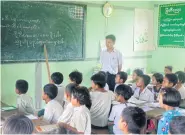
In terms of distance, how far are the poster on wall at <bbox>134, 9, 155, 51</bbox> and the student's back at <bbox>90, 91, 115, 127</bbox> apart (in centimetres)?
299

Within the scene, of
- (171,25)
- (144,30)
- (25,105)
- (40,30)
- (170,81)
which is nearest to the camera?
(25,105)

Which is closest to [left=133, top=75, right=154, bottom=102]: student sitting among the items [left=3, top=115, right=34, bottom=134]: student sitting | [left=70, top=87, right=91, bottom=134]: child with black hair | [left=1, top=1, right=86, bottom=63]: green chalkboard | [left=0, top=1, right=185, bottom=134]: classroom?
[left=0, top=1, right=185, bottom=134]: classroom

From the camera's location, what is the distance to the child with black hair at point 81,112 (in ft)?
7.86

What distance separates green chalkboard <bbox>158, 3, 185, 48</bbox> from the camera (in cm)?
562

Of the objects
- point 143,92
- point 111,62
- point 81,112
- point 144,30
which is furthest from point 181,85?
point 144,30

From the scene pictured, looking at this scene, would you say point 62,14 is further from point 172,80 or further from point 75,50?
point 172,80

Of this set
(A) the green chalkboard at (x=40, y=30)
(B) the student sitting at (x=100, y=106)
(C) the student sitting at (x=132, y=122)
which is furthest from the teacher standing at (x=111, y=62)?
(C) the student sitting at (x=132, y=122)

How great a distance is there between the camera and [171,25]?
5809mm

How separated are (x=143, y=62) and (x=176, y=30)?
986 millimetres

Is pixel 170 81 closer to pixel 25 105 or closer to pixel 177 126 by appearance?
pixel 25 105

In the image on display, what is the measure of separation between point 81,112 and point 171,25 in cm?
402

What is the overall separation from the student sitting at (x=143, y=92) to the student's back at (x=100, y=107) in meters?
0.71

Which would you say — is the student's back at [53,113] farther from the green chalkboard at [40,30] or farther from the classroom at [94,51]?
the green chalkboard at [40,30]

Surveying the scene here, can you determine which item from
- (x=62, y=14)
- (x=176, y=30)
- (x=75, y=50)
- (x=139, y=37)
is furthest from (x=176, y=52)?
(x=62, y=14)
